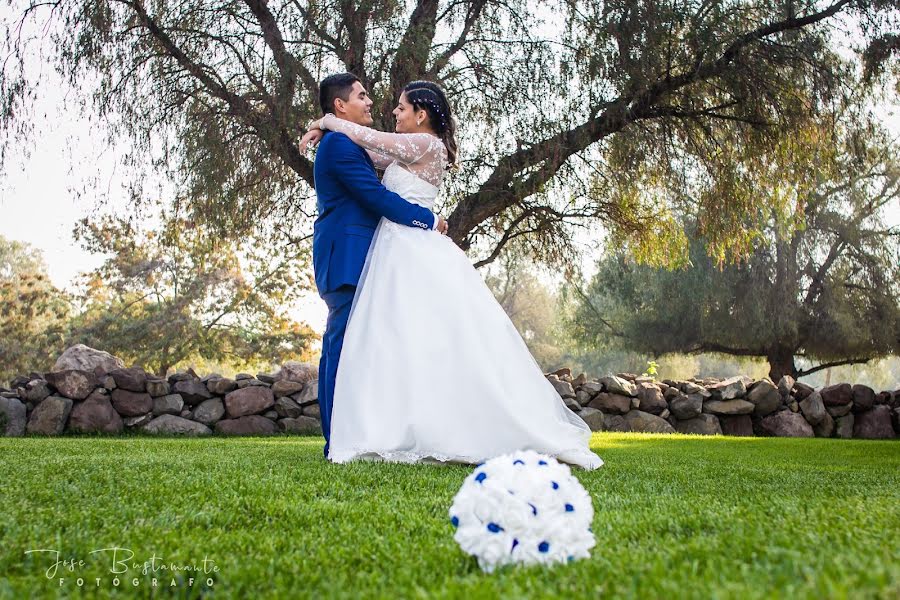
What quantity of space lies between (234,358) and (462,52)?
1208cm

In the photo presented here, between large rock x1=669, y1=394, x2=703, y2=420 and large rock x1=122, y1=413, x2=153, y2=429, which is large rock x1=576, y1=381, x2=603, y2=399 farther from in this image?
large rock x1=122, y1=413, x2=153, y2=429

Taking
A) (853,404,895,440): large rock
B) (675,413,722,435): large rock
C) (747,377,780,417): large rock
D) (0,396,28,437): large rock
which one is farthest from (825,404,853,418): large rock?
(0,396,28,437): large rock

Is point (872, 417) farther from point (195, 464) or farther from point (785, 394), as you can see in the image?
point (195, 464)

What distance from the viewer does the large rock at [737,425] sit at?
1062cm

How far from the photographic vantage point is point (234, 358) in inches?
697

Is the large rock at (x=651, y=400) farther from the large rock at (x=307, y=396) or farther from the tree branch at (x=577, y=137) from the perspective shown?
the large rock at (x=307, y=396)

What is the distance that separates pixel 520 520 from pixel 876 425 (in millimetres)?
11382

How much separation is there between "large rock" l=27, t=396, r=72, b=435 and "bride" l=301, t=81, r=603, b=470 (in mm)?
5437

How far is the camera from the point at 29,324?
17.8 meters

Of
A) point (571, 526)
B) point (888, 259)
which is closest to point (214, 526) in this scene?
point (571, 526)

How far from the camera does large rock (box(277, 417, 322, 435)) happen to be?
8.79m

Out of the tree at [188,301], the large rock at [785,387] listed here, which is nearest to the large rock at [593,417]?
the large rock at [785,387]

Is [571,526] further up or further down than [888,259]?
further down

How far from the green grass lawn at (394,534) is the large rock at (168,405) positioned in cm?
542
